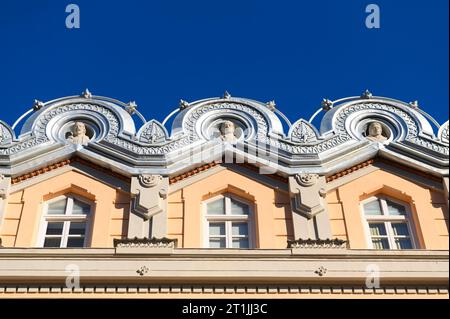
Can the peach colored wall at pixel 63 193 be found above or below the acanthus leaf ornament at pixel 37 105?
below

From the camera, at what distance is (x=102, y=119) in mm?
17203

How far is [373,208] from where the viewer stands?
632 inches

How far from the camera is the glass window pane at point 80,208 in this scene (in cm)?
1574

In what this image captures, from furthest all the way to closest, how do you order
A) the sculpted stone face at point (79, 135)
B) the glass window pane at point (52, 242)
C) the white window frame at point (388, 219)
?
the sculpted stone face at point (79, 135) < the white window frame at point (388, 219) < the glass window pane at point (52, 242)

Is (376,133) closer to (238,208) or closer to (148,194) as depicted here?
(238,208)

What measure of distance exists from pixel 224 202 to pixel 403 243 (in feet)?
12.3

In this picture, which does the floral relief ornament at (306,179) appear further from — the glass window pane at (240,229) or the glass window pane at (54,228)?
the glass window pane at (54,228)

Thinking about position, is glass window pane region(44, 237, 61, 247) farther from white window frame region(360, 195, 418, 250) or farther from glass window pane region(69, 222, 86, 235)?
white window frame region(360, 195, 418, 250)

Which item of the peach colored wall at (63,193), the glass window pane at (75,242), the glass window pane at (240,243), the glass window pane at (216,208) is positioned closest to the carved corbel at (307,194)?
the glass window pane at (240,243)

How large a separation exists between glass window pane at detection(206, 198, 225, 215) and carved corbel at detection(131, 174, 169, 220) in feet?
3.21

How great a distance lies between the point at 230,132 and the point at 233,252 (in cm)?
370

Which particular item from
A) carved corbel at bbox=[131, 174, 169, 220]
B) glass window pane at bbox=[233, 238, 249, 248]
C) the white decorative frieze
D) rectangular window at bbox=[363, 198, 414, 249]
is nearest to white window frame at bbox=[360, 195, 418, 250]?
rectangular window at bbox=[363, 198, 414, 249]

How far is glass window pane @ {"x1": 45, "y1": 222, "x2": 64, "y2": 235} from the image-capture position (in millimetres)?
15289

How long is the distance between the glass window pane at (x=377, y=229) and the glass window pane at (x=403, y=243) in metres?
0.32
